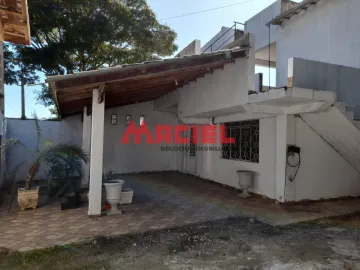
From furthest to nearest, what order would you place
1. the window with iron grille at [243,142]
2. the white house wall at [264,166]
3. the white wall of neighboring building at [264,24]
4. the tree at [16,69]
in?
the tree at [16,69]
the white wall of neighboring building at [264,24]
the window with iron grille at [243,142]
the white house wall at [264,166]

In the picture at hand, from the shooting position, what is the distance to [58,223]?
5586 mm

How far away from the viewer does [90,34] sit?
12016 mm

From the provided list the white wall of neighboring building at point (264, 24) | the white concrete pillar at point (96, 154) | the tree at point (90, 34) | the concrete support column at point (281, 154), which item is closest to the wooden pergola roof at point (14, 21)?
the white concrete pillar at point (96, 154)

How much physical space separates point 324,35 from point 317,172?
5238 millimetres

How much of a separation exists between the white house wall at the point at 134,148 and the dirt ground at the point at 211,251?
8.22 meters

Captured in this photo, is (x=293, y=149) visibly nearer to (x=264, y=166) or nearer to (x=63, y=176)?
(x=264, y=166)

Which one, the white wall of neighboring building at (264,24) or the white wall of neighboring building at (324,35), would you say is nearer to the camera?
the white wall of neighboring building at (324,35)

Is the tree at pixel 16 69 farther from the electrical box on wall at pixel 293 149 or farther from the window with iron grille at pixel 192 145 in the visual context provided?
the electrical box on wall at pixel 293 149

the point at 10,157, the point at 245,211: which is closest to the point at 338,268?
the point at 245,211

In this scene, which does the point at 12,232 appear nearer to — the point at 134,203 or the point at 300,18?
the point at 134,203

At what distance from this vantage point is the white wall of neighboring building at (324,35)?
8328mm

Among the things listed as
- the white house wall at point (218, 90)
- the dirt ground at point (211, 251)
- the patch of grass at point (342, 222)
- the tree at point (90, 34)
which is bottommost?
the dirt ground at point (211, 251)

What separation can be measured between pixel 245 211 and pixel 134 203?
3145mm

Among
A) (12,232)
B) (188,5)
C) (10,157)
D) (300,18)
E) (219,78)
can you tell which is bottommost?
(12,232)
